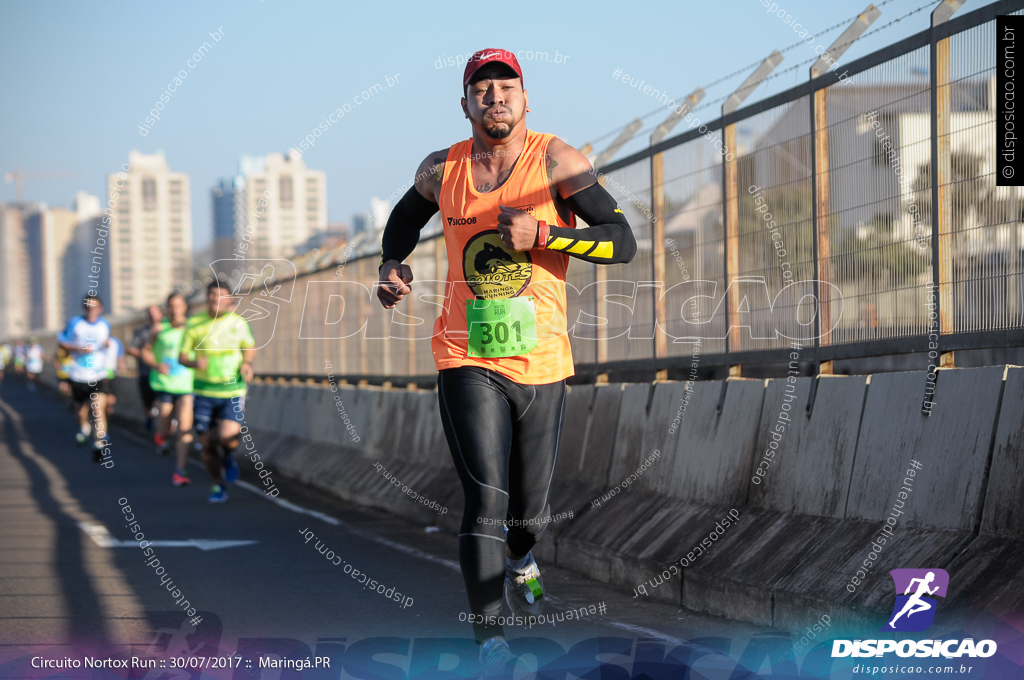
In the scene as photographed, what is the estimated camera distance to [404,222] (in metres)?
5.70

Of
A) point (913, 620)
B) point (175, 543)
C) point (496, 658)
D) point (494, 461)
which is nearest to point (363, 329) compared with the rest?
point (175, 543)

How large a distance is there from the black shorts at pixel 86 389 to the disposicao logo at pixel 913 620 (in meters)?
16.5

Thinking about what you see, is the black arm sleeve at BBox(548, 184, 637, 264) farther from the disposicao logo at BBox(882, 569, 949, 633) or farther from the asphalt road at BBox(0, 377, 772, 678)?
the asphalt road at BBox(0, 377, 772, 678)

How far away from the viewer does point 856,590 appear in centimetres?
541

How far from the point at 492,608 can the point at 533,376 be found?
0.94 m

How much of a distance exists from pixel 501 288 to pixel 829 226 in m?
2.47

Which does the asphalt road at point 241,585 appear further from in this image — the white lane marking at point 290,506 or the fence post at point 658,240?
the fence post at point 658,240

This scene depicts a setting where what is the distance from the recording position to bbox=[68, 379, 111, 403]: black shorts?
65.2 feet

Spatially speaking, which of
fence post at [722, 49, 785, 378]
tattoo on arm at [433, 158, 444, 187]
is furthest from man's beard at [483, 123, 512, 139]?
fence post at [722, 49, 785, 378]

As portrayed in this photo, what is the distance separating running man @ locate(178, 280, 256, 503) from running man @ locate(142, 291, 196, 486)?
1.61 meters

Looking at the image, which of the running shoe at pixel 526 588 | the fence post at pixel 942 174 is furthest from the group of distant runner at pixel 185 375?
the fence post at pixel 942 174

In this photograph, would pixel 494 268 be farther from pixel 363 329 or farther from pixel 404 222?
pixel 363 329

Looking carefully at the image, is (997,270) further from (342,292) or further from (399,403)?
(342,292)

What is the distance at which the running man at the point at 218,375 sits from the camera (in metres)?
12.9
